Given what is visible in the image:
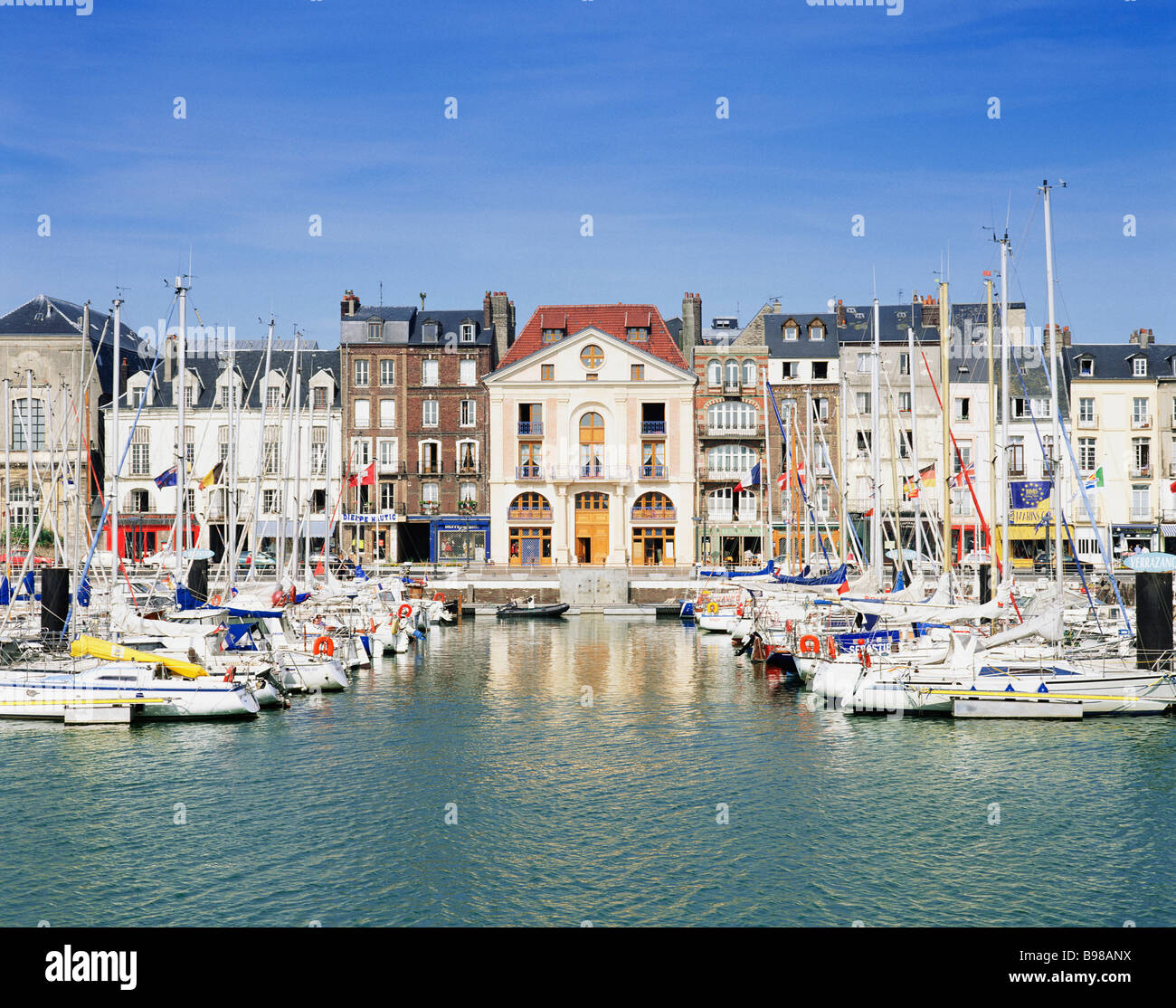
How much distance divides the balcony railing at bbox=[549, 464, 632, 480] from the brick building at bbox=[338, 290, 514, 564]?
5793mm

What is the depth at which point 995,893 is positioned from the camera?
63.0 ft

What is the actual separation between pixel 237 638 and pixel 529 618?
29191mm

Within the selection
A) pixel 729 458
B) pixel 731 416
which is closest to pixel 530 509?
pixel 729 458

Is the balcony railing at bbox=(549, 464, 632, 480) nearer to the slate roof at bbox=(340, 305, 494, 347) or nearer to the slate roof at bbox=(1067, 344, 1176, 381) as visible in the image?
the slate roof at bbox=(340, 305, 494, 347)

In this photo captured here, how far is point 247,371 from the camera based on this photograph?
84000 mm

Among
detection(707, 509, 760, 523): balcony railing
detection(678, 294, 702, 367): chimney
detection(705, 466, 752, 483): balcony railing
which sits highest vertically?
detection(678, 294, 702, 367): chimney

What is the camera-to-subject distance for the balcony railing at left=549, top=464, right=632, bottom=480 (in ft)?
257

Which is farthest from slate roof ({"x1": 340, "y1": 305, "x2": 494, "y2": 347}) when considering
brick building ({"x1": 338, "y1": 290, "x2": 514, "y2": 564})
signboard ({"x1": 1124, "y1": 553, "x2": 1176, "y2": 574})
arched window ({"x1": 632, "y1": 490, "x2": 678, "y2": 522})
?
signboard ({"x1": 1124, "y1": 553, "x2": 1176, "y2": 574})

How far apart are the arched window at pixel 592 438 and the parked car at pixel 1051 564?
97.2 feet

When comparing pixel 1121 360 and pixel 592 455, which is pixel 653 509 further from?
pixel 1121 360

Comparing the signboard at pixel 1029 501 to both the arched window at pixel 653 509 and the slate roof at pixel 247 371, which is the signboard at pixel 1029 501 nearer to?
the arched window at pixel 653 509
